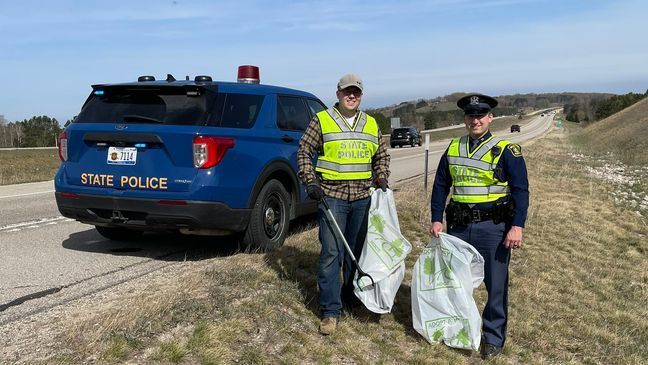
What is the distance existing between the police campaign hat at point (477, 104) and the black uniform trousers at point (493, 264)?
2.53ft

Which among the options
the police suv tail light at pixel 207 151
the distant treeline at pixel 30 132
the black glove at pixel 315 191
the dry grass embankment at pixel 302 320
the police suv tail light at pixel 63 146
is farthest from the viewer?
the distant treeline at pixel 30 132

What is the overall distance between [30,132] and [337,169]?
7663 centimetres

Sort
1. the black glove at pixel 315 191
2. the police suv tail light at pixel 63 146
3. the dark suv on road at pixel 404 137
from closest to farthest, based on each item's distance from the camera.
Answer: the black glove at pixel 315 191 < the police suv tail light at pixel 63 146 < the dark suv on road at pixel 404 137

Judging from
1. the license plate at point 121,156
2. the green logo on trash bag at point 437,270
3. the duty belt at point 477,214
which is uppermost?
the license plate at point 121,156

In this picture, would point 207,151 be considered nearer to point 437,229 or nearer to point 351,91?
point 351,91

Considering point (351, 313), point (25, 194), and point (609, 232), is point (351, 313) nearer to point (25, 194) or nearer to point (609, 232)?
point (609, 232)

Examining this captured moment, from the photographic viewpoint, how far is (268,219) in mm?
5703

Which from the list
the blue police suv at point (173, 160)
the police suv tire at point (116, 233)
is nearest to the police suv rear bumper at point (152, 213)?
the blue police suv at point (173, 160)

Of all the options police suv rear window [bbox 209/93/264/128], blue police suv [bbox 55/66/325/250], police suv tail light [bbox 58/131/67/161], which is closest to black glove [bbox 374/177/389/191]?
blue police suv [bbox 55/66/325/250]

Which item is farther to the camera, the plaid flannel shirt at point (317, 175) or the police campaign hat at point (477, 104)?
the plaid flannel shirt at point (317, 175)

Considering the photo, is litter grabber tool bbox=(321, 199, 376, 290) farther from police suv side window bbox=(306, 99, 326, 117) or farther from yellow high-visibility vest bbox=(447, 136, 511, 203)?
police suv side window bbox=(306, 99, 326, 117)

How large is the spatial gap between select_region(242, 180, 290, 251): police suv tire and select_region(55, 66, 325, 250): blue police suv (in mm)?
11

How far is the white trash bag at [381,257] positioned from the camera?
403 centimetres

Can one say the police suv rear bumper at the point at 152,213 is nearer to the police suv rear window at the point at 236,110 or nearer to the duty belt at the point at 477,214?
the police suv rear window at the point at 236,110
